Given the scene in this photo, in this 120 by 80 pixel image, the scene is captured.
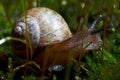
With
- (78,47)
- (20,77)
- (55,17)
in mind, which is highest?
(55,17)

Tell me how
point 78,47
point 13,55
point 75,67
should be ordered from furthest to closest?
point 13,55, point 78,47, point 75,67

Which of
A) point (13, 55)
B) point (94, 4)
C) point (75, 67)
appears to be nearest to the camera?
point (75, 67)

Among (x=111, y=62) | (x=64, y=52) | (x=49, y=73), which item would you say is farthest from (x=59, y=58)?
(x=111, y=62)

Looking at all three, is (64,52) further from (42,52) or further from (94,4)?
(94,4)

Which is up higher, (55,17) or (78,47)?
(55,17)
